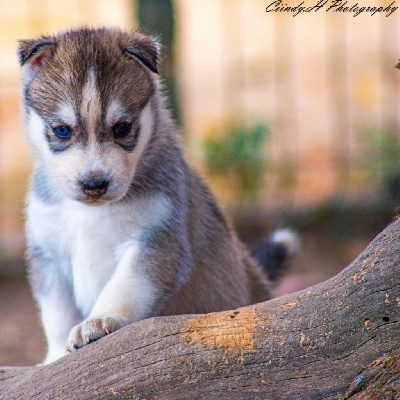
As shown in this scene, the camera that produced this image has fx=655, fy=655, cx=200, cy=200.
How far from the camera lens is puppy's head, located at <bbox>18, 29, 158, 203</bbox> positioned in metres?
3.23

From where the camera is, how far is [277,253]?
194 inches

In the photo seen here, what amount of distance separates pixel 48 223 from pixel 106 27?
1.20m

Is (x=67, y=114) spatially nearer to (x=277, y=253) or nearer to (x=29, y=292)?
(x=277, y=253)

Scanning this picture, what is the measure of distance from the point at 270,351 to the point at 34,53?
1972 millimetres

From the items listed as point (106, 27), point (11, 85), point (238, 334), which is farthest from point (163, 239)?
point (11, 85)

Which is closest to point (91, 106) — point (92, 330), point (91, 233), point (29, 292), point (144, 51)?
point (144, 51)

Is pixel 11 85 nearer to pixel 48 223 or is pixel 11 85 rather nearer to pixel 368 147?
pixel 368 147

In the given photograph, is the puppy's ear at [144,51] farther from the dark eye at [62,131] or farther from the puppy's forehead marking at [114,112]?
the dark eye at [62,131]

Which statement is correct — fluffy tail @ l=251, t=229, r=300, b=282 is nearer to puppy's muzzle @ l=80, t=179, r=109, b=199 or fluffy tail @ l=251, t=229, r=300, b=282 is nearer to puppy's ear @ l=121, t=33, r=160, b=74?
puppy's ear @ l=121, t=33, r=160, b=74

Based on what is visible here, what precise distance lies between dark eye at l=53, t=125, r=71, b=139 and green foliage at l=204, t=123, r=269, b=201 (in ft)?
16.1

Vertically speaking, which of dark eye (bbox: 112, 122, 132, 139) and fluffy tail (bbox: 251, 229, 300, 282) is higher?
dark eye (bbox: 112, 122, 132, 139)

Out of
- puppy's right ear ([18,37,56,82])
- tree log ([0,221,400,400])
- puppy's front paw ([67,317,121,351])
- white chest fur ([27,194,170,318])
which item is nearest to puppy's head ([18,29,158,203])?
puppy's right ear ([18,37,56,82])

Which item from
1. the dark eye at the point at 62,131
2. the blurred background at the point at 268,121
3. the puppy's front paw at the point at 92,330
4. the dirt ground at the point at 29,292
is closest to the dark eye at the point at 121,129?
the dark eye at the point at 62,131

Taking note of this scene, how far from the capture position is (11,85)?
377 inches
